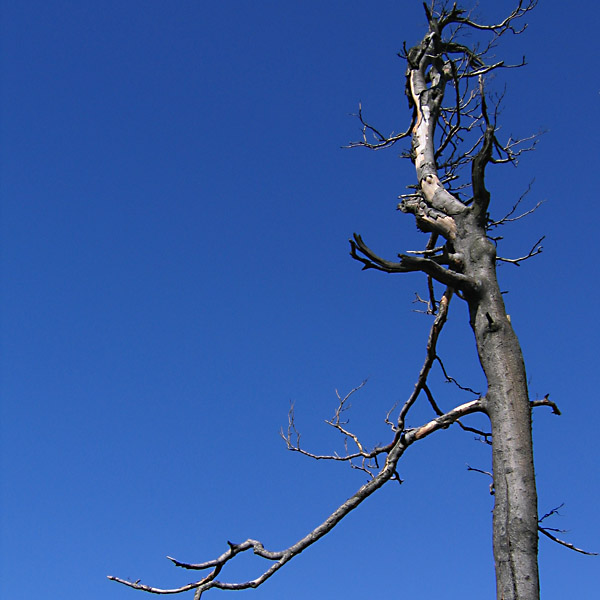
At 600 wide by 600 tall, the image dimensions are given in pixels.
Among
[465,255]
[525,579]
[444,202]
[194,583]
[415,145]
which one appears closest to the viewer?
[525,579]

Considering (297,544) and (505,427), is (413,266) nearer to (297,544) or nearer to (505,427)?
(505,427)

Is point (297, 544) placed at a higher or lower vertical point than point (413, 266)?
lower

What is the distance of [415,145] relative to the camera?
231 inches

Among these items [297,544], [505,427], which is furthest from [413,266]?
[297,544]

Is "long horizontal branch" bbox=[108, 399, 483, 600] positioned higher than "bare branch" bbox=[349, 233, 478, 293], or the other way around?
"bare branch" bbox=[349, 233, 478, 293]

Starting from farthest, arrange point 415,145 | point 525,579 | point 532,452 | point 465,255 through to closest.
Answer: point 415,145, point 465,255, point 532,452, point 525,579

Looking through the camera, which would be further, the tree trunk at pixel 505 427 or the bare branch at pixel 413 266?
the bare branch at pixel 413 266

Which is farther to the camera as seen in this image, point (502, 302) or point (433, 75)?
point (433, 75)

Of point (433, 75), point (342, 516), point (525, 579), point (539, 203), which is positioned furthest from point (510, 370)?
point (433, 75)

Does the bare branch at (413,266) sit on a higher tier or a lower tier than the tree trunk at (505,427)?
higher

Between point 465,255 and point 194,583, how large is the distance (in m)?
2.79

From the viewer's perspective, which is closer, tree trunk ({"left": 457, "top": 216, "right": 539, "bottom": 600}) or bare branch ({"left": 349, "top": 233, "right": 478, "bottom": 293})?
tree trunk ({"left": 457, "top": 216, "right": 539, "bottom": 600})

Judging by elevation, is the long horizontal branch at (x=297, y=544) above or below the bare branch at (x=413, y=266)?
below

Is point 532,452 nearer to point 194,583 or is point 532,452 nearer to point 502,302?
point 502,302
